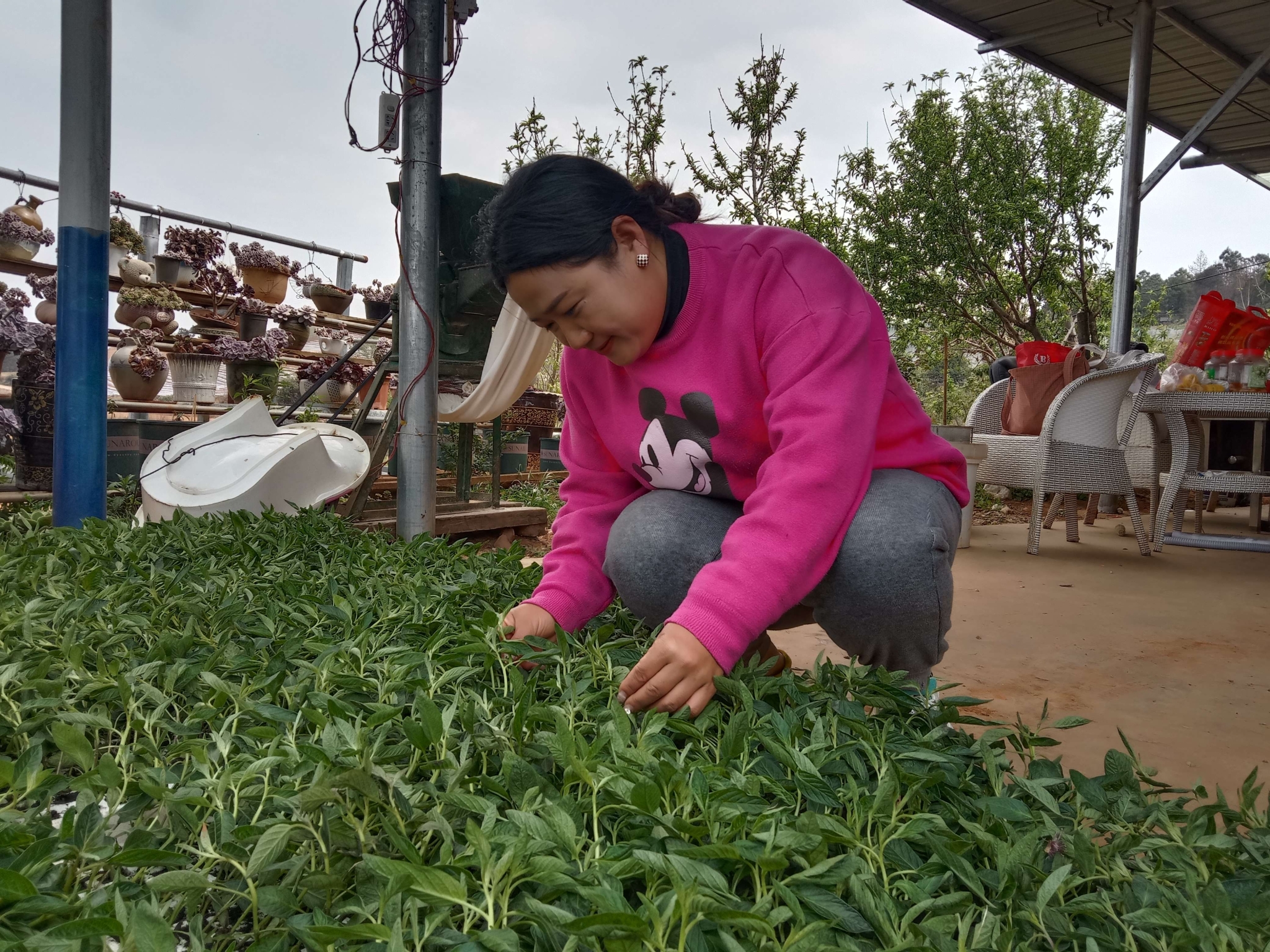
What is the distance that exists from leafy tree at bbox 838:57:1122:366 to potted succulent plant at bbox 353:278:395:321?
4207 mm

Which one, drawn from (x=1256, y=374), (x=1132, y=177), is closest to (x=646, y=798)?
(x=1256, y=374)

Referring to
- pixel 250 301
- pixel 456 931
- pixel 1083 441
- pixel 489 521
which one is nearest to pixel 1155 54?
pixel 1083 441

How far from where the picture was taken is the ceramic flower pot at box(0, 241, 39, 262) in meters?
3.75

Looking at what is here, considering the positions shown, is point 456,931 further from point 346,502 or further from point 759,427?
point 346,502

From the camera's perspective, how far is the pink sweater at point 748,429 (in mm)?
1109

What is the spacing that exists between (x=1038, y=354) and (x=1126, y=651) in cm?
254

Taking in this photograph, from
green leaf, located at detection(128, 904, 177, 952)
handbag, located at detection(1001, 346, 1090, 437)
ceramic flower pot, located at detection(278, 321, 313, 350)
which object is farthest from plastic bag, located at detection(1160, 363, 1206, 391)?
green leaf, located at detection(128, 904, 177, 952)

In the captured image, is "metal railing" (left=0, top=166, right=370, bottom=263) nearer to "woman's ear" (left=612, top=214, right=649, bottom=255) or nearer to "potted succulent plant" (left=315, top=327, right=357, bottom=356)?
"potted succulent plant" (left=315, top=327, right=357, bottom=356)

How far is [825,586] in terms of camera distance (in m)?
1.33

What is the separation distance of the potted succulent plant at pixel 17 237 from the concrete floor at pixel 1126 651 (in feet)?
12.0

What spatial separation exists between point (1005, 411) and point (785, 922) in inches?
183

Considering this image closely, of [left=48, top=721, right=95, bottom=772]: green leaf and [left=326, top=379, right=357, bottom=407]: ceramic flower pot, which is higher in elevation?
[left=326, top=379, right=357, bottom=407]: ceramic flower pot

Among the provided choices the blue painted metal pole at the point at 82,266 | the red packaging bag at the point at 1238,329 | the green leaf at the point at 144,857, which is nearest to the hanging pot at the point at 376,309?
the blue painted metal pole at the point at 82,266

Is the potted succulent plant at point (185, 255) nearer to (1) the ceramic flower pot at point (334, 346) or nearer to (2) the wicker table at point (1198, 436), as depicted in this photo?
(1) the ceramic flower pot at point (334, 346)
